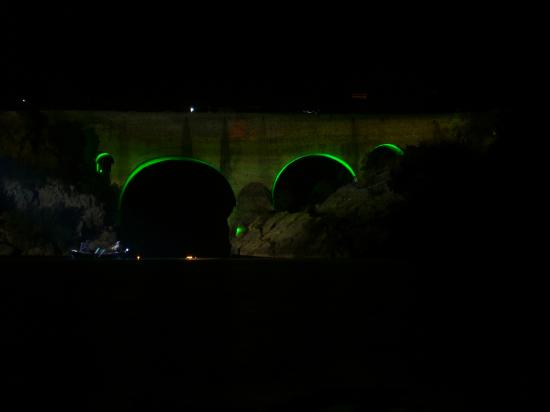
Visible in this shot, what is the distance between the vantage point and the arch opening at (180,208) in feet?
148

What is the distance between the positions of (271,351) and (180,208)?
42524 mm

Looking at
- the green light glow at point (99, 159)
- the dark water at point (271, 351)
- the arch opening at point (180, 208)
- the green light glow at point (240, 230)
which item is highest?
the arch opening at point (180, 208)

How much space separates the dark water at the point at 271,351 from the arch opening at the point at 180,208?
34385 mm

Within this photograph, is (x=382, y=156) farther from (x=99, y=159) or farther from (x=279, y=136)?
(x=99, y=159)

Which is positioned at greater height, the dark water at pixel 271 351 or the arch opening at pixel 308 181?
the arch opening at pixel 308 181

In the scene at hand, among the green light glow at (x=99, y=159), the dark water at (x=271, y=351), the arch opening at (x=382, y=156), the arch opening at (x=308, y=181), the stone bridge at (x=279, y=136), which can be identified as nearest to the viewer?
the dark water at (x=271, y=351)

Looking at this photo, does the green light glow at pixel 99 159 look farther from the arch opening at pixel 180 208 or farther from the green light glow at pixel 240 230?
the arch opening at pixel 180 208

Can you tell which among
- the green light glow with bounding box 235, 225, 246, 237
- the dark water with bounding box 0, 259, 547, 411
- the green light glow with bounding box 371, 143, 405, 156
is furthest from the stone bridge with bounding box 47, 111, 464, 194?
the dark water with bounding box 0, 259, 547, 411

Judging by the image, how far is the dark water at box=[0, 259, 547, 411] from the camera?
4.20 metres

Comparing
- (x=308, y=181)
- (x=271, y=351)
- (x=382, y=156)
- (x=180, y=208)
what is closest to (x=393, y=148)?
(x=382, y=156)

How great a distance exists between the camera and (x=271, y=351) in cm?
566

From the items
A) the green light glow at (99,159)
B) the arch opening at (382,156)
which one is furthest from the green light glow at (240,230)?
the green light glow at (99,159)

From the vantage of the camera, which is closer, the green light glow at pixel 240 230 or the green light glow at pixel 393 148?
the green light glow at pixel 240 230

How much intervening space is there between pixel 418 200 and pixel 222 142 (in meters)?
16.5
